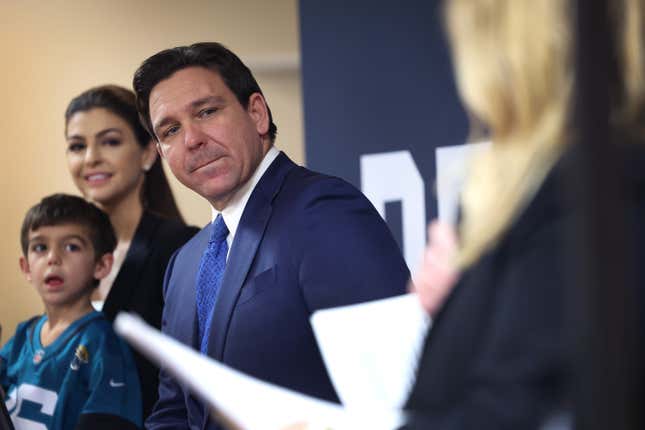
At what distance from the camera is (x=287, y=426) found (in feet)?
3.01

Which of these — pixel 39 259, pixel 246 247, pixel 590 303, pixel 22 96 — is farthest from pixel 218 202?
pixel 22 96

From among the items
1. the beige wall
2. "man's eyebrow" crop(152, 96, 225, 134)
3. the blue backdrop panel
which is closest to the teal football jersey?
"man's eyebrow" crop(152, 96, 225, 134)

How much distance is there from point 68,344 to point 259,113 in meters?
0.82

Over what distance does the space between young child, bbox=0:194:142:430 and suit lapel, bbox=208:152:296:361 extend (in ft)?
2.01

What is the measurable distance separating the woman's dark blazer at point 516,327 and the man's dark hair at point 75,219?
6.70 feet

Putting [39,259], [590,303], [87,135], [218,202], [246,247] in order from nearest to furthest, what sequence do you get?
[590,303] → [246,247] → [218,202] → [39,259] → [87,135]

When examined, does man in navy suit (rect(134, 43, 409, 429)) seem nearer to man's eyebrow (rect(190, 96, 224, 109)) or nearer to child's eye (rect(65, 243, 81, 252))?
man's eyebrow (rect(190, 96, 224, 109))

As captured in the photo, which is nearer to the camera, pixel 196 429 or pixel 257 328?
pixel 257 328

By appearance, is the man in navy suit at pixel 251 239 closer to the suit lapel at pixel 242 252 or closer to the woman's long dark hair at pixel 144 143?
the suit lapel at pixel 242 252

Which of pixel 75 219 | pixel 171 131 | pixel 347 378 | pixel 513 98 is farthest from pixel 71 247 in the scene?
pixel 513 98

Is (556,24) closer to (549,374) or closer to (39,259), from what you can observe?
(549,374)

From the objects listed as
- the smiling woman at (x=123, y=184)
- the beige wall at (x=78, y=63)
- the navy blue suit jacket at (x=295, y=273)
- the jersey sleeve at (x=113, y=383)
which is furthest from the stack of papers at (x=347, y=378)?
the beige wall at (x=78, y=63)

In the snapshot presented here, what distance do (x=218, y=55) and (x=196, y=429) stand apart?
79 cm

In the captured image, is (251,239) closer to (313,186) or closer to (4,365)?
(313,186)
